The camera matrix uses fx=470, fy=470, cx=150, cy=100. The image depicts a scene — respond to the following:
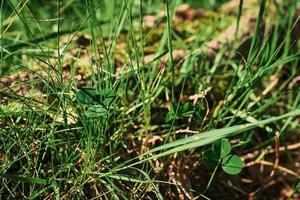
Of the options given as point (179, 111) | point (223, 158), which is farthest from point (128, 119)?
point (223, 158)

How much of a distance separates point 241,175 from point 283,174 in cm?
19

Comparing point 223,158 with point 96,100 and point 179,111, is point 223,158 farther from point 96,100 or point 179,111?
point 96,100

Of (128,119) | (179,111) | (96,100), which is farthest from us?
(128,119)

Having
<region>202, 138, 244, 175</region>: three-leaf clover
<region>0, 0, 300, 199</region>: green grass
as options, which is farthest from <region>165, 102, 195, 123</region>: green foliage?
<region>202, 138, 244, 175</region>: three-leaf clover

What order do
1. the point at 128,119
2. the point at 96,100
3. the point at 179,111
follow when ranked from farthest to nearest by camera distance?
the point at 128,119 → the point at 179,111 → the point at 96,100

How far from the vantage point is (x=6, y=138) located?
1289 millimetres

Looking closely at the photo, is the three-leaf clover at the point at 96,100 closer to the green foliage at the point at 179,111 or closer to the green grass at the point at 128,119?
the green grass at the point at 128,119

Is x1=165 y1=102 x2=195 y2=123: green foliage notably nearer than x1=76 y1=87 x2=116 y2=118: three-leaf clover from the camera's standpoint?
No

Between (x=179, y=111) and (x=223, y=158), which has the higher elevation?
(x=179, y=111)

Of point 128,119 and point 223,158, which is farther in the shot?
point 128,119

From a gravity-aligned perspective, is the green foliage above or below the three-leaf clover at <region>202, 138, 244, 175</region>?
above

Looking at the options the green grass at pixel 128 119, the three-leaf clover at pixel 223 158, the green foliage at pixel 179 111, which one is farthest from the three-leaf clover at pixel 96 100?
the three-leaf clover at pixel 223 158

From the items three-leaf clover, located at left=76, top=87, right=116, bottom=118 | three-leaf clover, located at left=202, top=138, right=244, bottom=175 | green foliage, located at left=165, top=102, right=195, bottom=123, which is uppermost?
three-leaf clover, located at left=76, top=87, right=116, bottom=118

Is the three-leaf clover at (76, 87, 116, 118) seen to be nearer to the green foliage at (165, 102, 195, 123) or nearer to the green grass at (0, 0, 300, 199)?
the green grass at (0, 0, 300, 199)
